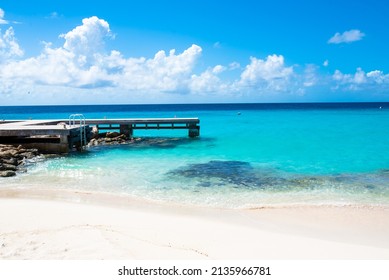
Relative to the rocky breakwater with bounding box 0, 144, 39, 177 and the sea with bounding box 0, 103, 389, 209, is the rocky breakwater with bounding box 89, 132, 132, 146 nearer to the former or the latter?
the sea with bounding box 0, 103, 389, 209

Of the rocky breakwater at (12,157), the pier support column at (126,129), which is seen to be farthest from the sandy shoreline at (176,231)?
the pier support column at (126,129)

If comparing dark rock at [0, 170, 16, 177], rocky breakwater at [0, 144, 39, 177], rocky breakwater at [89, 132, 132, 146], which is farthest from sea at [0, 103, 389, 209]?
rocky breakwater at [89, 132, 132, 146]

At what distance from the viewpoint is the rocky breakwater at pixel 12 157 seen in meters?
13.8

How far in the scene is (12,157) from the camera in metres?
16.0

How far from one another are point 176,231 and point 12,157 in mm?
12121

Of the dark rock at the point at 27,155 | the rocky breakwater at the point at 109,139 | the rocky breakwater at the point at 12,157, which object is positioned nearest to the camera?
the rocky breakwater at the point at 12,157

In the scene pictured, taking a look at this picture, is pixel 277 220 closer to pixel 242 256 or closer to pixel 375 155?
pixel 242 256

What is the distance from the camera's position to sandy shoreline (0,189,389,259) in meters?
5.73

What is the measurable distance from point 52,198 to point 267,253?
6721 mm

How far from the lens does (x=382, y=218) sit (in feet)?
27.1

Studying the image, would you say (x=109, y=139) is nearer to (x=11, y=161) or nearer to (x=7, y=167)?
(x=11, y=161)

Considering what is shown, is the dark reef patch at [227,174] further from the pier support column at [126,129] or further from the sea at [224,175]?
the pier support column at [126,129]

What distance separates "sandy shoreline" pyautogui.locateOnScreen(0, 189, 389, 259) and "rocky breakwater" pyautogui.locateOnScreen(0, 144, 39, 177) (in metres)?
4.13

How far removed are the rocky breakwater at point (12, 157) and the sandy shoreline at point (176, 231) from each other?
4.13 m
